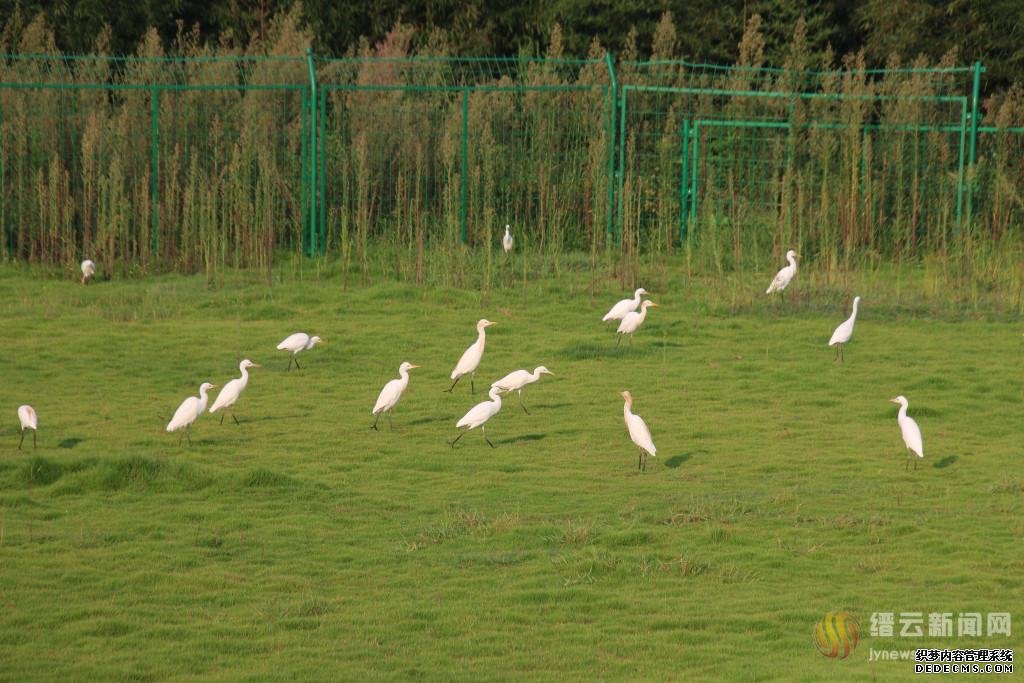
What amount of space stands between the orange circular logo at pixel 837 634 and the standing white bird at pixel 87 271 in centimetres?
1292

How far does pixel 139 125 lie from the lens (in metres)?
20.6

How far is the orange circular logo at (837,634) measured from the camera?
663 centimetres

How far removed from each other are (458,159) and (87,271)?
5633 mm

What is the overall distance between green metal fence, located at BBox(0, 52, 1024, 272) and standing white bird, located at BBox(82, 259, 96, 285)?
427mm

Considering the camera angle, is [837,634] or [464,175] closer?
[837,634]

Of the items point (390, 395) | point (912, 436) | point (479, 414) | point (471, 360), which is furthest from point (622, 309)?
point (912, 436)

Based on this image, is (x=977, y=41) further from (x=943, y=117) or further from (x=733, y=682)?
(x=733, y=682)

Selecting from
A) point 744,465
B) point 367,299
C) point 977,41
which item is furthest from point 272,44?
point 744,465

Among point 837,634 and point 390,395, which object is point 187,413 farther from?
point 837,634

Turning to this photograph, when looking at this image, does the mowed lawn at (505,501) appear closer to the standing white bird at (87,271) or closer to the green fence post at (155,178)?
the standing white bird at (87,271)

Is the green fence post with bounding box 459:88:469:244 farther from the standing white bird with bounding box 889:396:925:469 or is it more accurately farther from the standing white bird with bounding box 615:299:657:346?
the standing white bird with bounding box 889:396:925:469

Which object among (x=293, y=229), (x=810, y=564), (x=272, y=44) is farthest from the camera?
(x=272, y=44)

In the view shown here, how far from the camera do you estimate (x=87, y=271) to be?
1803 centimetres

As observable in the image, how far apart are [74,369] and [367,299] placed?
3974 millimetres
